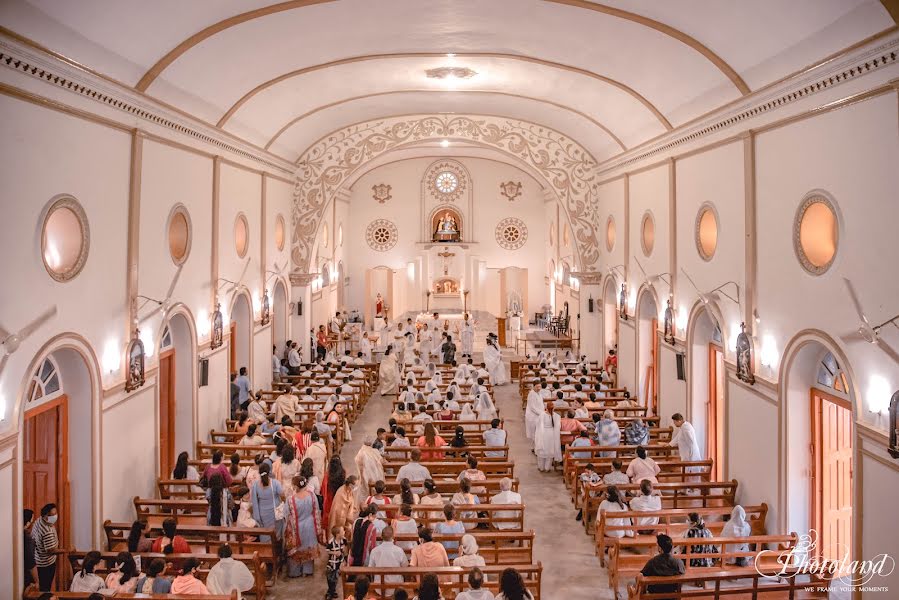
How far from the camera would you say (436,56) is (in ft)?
48.6

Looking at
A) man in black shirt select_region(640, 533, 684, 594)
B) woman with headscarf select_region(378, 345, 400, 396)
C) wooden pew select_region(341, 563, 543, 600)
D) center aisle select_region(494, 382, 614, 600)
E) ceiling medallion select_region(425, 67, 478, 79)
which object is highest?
ceiling medallion select_region(425, 67, 478, 79)

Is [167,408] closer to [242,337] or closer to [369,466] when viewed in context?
[242,337]

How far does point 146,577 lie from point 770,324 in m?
9.56

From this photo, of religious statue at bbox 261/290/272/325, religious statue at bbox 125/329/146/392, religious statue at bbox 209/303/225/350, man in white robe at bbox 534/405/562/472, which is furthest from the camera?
religious statue at bbox 261/290/272/325

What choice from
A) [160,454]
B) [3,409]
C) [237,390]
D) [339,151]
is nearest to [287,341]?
[237,390]

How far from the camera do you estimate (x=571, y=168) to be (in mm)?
22688

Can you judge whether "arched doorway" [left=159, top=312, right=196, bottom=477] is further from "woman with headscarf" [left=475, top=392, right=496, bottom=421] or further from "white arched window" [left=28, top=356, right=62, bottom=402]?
"woman with headscarf" [left=475, top=392, right=496, bottom=421]

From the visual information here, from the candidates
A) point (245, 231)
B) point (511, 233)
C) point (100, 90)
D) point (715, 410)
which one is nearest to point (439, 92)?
point (245, 231)

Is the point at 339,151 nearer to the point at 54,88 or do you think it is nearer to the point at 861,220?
the point at 54,88

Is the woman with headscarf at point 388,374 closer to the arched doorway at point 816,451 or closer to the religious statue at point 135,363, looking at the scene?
the religious statue at point 135,363

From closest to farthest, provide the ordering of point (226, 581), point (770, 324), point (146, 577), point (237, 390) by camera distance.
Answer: point (146, 577), point (226, 581), point (770, 324), point (237, 390)

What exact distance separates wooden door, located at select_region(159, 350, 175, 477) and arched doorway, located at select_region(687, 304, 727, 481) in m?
10.9

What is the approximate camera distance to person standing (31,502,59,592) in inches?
340

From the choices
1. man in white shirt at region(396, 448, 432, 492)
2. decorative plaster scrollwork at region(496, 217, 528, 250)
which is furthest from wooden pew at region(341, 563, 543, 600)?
decorative plaster scrollwork at region(496, 217, 528, 250)
